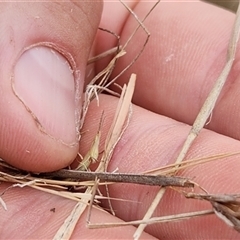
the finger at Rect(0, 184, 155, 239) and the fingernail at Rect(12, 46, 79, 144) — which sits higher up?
the fingernail at Rect(12, 46, 79, 144)

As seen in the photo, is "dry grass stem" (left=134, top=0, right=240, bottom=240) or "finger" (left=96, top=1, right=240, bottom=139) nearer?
"dry grass stem" (left=134, top=0, right=240, bottom=240)

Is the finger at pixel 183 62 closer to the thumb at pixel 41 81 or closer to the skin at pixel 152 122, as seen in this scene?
the skin at pixel 152 122

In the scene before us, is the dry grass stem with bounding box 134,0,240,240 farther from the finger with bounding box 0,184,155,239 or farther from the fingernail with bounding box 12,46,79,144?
the fingernail with bounding box 12,46,79,144

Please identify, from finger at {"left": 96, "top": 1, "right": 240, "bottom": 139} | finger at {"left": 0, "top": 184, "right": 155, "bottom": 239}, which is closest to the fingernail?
finger at {"left": 0, "top": 184, "right": 155, "bottom": 239}

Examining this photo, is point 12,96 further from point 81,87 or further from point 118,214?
point 118,214

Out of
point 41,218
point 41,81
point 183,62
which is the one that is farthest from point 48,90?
point 183,62

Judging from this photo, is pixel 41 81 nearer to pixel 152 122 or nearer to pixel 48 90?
pixel 48 90

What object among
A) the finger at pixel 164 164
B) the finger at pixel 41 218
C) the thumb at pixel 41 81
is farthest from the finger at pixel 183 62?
the finger at pixel 41 218

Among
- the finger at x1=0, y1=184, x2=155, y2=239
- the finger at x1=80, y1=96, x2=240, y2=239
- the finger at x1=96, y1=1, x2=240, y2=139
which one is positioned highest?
the finger at x1=96, y1=1, x2=240, y2=139
